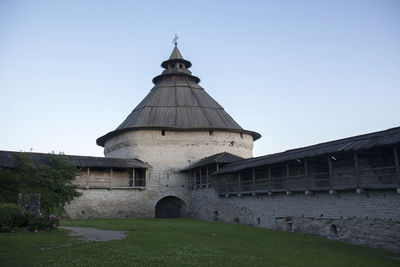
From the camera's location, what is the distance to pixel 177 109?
32.3 meters

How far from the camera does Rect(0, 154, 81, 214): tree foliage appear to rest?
20.7m

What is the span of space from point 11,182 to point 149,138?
37.1 ft

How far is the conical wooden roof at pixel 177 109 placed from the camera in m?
30.6

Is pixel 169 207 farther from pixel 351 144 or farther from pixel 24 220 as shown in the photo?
pixel 351 144

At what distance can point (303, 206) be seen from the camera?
56.7 ft

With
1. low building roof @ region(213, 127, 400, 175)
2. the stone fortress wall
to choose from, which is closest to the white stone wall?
the stone fortress wall

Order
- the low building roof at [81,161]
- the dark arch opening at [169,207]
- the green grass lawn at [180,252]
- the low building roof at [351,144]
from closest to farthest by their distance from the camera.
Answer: the green grass lawn at [180,252], the low building roof at [351,144], the low building roof at [81,161], the dark arch opening at [169,207]

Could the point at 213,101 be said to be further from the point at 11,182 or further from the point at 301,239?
the point at 301,239

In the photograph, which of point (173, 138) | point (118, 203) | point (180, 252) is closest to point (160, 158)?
point (173, 138)

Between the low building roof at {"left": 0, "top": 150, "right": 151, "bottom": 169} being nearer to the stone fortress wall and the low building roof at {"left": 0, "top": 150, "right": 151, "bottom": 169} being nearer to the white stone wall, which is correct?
the stone fortress wall

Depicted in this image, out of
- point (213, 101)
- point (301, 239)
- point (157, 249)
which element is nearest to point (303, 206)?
point (301, 239)

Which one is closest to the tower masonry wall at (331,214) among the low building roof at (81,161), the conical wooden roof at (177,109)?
the low building roof at (81,161)

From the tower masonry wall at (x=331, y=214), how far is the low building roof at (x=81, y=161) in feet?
27.1

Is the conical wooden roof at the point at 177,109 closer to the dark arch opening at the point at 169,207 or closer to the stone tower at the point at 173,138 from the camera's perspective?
A: the stone tower at the point at 173,138
